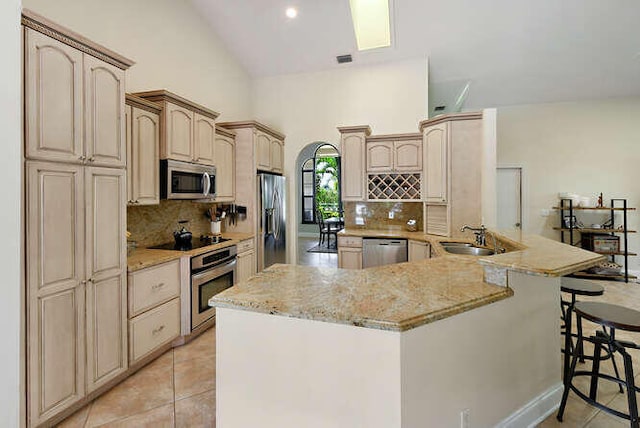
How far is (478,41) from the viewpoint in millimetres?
4203

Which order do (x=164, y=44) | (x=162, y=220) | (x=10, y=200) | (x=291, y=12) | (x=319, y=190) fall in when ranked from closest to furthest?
1. (x=10, y=200)
2. (x=162, y=220)
3. (x=164, y=44)
4. (x=291, y=12)
5. (x=319, y=190)

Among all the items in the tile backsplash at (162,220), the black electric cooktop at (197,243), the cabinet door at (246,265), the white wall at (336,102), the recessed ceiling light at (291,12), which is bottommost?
the cabinet door at (246,265)

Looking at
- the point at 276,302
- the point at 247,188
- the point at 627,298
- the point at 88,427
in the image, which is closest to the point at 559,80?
the point at 627,298

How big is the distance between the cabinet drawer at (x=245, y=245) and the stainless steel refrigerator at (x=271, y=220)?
0.77 ft

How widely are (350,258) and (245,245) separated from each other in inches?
59.4

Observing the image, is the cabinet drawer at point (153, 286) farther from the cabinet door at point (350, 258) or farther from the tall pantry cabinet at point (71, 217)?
the cabinet door at point (350, 258)

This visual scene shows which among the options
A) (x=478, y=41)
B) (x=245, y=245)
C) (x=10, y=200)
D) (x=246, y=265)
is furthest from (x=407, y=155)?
(x=10, y=200)

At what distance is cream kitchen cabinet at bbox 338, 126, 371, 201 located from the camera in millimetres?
4570

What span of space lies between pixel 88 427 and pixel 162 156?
2198 millimetres

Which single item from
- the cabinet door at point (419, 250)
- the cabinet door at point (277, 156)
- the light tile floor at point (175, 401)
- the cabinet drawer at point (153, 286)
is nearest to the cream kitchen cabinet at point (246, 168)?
the cabinet door at point (277, 156)

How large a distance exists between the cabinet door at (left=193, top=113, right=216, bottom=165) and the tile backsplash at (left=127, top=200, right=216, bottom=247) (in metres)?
0.65

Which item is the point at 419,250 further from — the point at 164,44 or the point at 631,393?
the point at 164,44

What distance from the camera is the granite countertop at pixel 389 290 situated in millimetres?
1247

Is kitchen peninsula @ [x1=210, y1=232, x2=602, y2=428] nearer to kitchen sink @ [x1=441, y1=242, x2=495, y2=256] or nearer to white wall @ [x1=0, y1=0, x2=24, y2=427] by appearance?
white wall @ [x1=0, y1=0, x2=24, y2=427]
